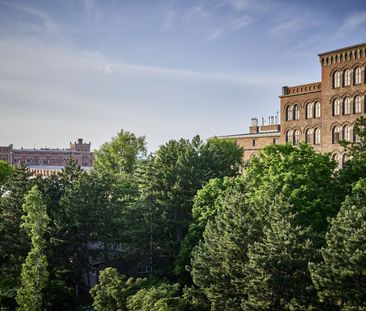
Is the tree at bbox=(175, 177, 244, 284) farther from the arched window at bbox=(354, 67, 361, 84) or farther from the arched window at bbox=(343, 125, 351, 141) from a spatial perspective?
the arched window at bbox=(354, 67, 361, 84)

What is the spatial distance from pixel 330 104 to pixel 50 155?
133 meters

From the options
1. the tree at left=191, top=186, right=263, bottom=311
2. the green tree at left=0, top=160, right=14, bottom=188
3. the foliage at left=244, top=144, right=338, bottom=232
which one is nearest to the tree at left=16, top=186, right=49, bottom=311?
the tree at left=191, top=186, right=263, bottom=311

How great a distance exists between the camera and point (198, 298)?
1172 inches

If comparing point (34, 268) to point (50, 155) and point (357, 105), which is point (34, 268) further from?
point (50, 155)

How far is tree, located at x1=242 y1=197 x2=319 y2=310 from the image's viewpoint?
25.0 m

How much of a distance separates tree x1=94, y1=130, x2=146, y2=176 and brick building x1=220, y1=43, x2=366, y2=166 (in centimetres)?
2791

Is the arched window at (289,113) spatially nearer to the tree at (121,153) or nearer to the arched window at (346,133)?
the arched window at (346,133)

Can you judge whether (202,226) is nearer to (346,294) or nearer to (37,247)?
(37,247)

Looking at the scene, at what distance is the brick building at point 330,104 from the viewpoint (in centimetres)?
5022

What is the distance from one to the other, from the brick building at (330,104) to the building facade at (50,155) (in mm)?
118420

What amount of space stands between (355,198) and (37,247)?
20.5 meters

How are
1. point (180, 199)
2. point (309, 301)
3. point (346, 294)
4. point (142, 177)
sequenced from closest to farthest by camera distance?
point (346, 294) < point (309, 301) < point (180, 199) < point (142, 177)

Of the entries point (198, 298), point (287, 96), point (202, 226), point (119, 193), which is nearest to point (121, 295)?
point (198, 298)

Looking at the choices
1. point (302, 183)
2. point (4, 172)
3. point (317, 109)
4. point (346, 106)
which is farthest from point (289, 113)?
point (4, 172)
